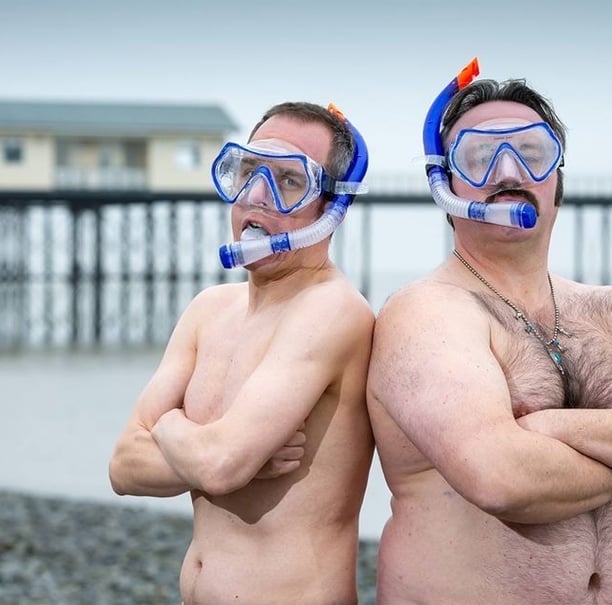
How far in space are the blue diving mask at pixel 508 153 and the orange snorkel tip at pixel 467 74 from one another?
0.21 m

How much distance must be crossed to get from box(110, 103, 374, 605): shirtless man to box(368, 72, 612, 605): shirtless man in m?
0.11

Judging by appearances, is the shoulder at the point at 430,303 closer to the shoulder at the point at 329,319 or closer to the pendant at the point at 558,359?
the shoulder at the point at 329,319

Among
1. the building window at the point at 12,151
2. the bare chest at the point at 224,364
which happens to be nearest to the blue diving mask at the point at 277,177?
the bare chest at the point at 224,364

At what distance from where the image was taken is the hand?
9.34ft

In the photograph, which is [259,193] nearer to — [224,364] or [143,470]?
[224,364]

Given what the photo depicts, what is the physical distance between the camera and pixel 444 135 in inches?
117

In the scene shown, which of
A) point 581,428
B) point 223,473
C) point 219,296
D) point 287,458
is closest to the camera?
point 581,428

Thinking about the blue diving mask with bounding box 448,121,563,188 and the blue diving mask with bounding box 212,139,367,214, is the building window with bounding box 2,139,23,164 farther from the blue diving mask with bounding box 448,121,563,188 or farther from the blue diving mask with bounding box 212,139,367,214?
the blue diving mask with bounding box 448,121,563,188

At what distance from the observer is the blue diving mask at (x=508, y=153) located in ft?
9.13

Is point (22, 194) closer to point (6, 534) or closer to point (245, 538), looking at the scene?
point (6, 534)

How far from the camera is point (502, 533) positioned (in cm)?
275

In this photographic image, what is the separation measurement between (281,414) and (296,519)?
31cm

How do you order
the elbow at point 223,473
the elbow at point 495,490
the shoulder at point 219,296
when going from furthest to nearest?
1. the shoulder at point 219,296
2. the elbow at point 223,473
3. the elbow at point 495,490

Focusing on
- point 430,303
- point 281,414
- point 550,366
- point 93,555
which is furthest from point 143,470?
point 93,555
